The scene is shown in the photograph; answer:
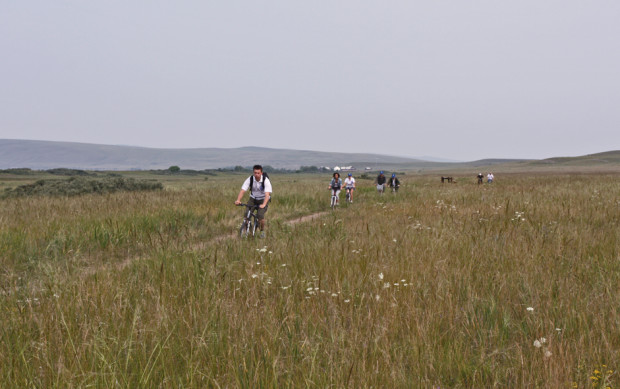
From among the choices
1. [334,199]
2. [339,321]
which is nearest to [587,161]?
[334,199]

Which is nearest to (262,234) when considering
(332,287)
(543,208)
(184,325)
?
(332,287)

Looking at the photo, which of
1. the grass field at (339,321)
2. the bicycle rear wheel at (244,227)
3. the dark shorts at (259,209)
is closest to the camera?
the grass field at (339,321)

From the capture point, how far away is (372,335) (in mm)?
2789

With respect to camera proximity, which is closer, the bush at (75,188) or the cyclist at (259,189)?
the cyclist at (259,189)

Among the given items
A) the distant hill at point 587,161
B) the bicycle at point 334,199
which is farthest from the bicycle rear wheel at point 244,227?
the distant hill at point 587,161

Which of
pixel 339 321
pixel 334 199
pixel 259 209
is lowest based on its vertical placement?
pixel 334 199

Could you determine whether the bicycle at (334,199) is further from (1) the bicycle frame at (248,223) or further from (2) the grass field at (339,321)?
(2) the grass field at (339,321)

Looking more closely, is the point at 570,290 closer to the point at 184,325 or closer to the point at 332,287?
the point at 332,287

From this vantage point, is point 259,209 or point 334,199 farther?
point 334,199

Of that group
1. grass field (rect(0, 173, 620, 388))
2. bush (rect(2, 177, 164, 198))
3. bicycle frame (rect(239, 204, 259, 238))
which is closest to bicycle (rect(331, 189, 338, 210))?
bicycle frame (rect(239, 204, 259, 238))

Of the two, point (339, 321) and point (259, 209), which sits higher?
point (259, 209)

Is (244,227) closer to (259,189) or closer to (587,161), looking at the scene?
(259,189)

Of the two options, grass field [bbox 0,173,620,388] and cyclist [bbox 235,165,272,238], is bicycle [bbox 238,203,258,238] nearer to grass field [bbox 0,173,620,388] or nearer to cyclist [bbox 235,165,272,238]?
cyclist [bbox 235,165,272,238]

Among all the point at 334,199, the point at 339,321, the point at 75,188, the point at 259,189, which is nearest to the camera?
the point at 339,321
